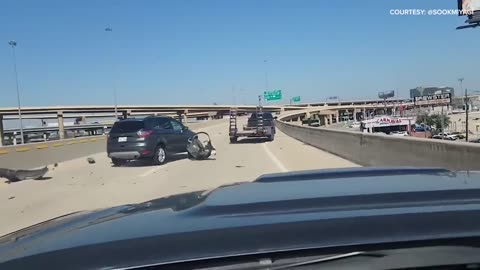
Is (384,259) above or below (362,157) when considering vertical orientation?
above

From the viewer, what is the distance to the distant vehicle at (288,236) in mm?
1849

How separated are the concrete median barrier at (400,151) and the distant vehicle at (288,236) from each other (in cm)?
774

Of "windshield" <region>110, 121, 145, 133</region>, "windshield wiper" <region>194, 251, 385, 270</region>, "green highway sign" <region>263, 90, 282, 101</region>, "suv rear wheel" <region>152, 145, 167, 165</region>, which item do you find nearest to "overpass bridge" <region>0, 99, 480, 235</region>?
"suv rear wheel" <region>152, 145, 167, 165</region>

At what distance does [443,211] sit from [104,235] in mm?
1376

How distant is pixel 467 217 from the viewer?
2025 millimetres

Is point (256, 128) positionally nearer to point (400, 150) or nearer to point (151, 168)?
point (151, 168)

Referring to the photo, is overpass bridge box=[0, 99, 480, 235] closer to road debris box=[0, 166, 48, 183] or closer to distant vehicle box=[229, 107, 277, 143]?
road debris box=[0, 166, 48, 183]

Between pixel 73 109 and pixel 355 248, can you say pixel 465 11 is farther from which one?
pixel 73 109

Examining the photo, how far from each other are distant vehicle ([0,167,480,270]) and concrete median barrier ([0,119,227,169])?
1786 centimetres

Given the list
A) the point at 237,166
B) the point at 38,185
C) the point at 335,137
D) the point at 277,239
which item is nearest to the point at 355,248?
the point at 277,239

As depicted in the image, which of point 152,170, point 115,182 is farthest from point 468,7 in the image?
point 115,182

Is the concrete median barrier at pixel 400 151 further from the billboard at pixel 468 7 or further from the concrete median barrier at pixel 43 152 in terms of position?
the billboard at pixel 468 7

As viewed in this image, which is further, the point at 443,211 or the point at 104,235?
the point at 104,235

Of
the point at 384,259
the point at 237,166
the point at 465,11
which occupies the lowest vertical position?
the point at 237,166
